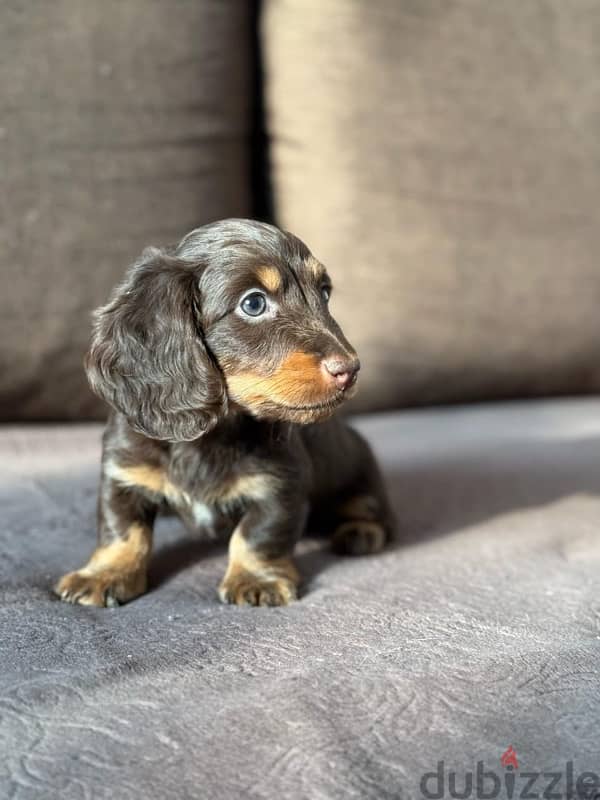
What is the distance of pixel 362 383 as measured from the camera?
3.66 m

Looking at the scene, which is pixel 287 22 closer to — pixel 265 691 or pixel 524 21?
pixel 524 21

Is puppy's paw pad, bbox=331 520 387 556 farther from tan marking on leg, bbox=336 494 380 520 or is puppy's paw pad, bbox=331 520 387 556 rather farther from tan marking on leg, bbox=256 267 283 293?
tan marking on leg, bbox=256 267 283 293

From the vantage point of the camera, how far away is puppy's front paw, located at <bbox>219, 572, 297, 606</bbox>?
197cm

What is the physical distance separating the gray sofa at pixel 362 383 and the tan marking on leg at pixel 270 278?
0.65 meters

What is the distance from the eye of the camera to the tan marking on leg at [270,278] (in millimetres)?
1954

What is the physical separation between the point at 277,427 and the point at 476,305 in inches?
72.6

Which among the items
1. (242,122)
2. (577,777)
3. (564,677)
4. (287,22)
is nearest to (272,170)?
Result: (242,122)

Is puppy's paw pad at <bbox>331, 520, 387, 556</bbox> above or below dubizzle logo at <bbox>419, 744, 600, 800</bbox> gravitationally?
below

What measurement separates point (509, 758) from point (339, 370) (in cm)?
78

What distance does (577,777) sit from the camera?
4.32ft

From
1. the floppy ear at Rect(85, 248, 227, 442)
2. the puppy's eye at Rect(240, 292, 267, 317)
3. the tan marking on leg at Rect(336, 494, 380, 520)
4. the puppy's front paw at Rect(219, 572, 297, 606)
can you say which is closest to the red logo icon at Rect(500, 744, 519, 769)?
the puppy's front paw at Rect(219, 572, 297, 606)

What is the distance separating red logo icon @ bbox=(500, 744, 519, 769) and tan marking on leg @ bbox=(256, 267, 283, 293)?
3.30ft

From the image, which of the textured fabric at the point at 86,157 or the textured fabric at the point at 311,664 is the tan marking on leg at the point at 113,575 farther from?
the textured fabric at the point at 86,157

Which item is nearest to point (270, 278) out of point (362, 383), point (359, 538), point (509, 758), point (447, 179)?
point (359, 538)
